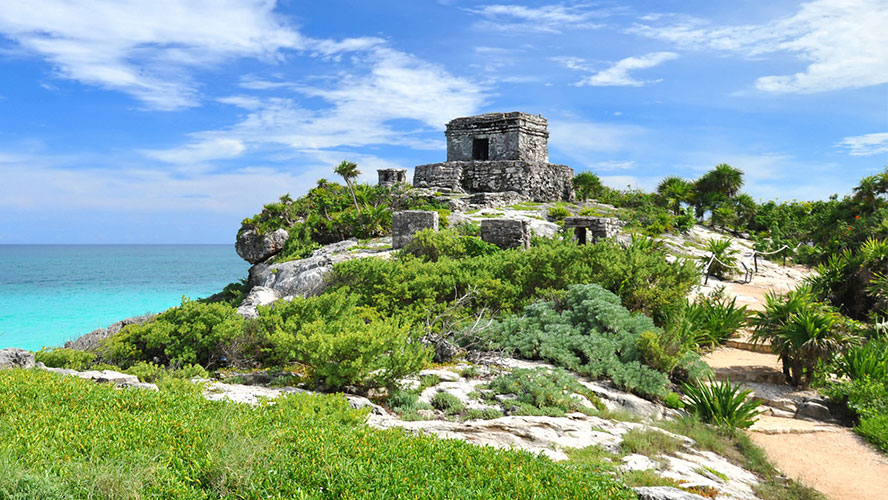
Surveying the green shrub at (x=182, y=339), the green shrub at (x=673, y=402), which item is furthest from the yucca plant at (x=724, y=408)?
the green shrub at (x=182, y=339)

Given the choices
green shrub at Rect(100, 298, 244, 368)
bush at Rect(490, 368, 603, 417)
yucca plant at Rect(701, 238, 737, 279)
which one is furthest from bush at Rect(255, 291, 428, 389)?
yucca plant at Rect(701, 238, 737, 279)

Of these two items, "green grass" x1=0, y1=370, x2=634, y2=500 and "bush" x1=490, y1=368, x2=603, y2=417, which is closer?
"green grass" x1=0, y1=370, x2=634, y2=500

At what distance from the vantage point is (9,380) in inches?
209

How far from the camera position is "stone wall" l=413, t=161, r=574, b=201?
24578 mm

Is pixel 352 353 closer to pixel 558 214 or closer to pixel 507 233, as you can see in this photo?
pixel 507 233

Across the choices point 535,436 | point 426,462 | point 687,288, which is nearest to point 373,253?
point 687,288

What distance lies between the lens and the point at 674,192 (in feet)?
104

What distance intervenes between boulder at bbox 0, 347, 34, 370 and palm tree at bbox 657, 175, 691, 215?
30.2 m

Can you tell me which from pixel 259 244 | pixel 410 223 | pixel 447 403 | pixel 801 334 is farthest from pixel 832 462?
pixel 259 244

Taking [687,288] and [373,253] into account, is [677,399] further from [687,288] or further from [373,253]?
[373,253]

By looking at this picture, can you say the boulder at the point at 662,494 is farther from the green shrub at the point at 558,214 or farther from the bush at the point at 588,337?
the green shrub at the point at 558,214

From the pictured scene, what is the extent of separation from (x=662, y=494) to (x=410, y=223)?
491 inches

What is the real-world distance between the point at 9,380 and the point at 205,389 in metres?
1.78

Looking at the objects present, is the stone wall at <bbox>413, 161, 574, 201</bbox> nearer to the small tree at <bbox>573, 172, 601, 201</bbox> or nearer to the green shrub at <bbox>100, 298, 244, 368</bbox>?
the small tree at <bbox>573, 172, 601, 201</bbox>
